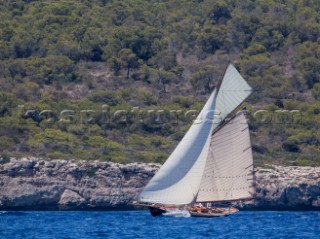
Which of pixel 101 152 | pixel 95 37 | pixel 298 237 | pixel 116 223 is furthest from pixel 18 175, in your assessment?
pixel 95 37

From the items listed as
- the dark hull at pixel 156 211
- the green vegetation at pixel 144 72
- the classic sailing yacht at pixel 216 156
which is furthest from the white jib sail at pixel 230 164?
the green vegetation at pixel 144 72

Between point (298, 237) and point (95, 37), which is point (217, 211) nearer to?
point (298, 237)

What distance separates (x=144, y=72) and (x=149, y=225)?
128 ft

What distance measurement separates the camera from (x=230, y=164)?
44.9 meters

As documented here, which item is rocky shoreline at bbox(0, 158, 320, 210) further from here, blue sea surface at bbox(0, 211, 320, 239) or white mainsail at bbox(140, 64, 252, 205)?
white mainsail at bbox(140, 64, 252, 205)

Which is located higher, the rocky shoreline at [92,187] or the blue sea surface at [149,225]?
the rocky shoreline at [92,187]

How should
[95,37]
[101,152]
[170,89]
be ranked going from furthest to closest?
[95,37] → [170,89] → [101,152]

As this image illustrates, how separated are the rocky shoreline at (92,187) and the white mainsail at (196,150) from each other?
38.8 ft

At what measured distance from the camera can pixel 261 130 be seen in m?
69.9

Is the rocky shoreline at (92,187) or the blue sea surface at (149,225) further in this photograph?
the rocky shoreline at (92,187)

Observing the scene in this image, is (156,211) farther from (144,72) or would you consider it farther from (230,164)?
(144,72)

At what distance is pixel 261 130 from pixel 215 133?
25.1 meters

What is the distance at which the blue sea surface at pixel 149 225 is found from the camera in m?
38.9

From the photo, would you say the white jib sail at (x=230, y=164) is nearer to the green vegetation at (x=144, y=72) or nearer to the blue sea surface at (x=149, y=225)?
the blue sea surface at (x=149, y=225)
